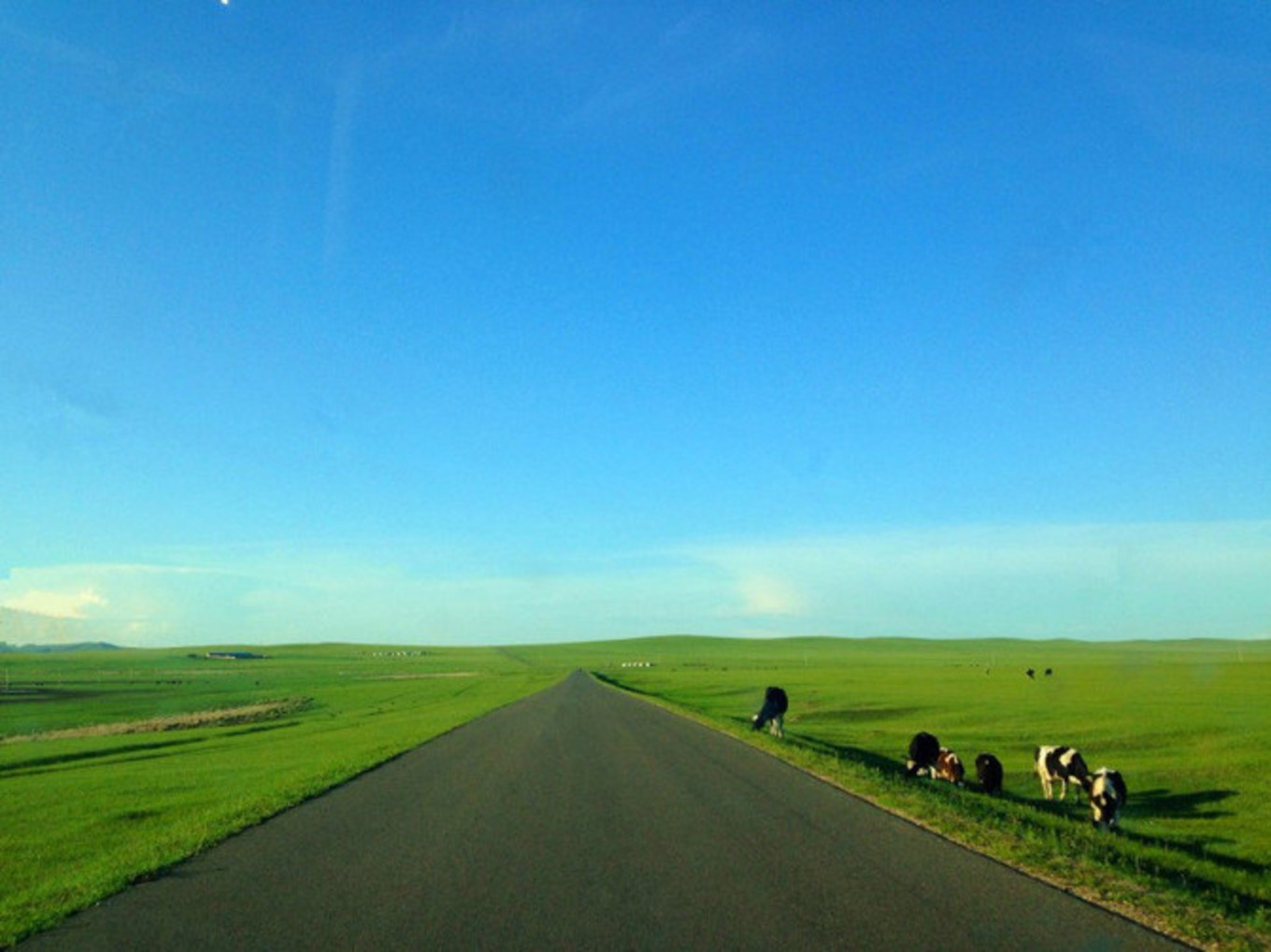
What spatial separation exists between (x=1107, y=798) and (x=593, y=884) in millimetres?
13656

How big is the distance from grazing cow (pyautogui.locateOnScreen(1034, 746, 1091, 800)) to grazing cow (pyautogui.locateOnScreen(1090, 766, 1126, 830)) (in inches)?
103

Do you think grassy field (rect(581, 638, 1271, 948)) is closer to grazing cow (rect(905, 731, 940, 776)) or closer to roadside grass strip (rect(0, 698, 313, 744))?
grazing cow (rect(905, 731, 940, 776))

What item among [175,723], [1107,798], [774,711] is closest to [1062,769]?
[1107,798]

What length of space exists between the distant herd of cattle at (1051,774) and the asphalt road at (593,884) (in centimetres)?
582

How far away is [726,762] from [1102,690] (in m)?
48.8

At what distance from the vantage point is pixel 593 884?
10.6m

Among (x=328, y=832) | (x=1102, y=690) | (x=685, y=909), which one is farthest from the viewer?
(x=1102, y=690)

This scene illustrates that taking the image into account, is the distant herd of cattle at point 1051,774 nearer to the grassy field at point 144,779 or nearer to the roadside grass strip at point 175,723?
the grassy field at point 144,779

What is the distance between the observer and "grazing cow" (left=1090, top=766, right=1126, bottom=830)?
759 inches

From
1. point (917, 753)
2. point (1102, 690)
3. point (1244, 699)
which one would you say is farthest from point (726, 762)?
point (1102, 690)

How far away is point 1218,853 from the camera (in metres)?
16.8

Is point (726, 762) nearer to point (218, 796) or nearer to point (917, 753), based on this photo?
point (917, 753)

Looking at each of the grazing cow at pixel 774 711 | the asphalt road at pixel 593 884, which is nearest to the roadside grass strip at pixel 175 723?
the grazing cow at pixel 774 711

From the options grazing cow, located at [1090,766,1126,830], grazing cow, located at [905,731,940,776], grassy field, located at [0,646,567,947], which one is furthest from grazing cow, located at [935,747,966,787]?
grassy field, located at [0,646,567,947]
